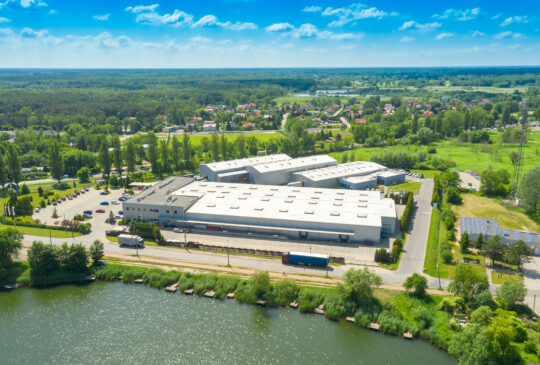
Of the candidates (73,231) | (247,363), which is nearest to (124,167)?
(73,231)

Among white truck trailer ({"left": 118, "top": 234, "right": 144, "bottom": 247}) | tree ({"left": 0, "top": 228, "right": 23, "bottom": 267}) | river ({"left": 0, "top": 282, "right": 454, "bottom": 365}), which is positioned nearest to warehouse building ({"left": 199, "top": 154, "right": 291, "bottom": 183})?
white truck trailer ({"left": 118, "top": 234, "right": 144, "bottom": 247})

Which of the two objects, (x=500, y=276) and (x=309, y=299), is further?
(x=500, y=276)

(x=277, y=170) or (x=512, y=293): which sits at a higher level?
(x=277, y=170)

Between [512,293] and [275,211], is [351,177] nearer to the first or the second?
[275,211]

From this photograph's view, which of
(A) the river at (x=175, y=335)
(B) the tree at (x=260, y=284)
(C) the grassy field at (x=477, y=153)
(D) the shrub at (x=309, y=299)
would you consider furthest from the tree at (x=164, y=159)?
(D) the shrub at (x=309, y=299)

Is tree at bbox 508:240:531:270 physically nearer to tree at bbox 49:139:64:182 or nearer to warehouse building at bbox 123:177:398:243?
warehouse building at bbox 123:177:398:243

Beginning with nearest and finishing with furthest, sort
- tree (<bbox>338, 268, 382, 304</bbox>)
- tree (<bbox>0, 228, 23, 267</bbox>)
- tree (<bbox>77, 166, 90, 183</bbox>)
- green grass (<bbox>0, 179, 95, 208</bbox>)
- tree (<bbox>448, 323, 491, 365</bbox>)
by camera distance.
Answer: tree (<bbox>448, 323, 491, 365</bbox>), tree (<bbox>338, 268, 382, 304</bbox>), tree (<bbox>0, 228, 23, 267</bbox>), green grass (<bbox>0, 179, 95, 208</bbox>), tree (<bbox>77, 166, 90, 183</bbox>)

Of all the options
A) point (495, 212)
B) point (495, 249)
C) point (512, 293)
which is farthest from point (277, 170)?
point (512, 293)

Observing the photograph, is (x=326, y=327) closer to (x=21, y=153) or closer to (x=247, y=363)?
(x=247, y=363)
